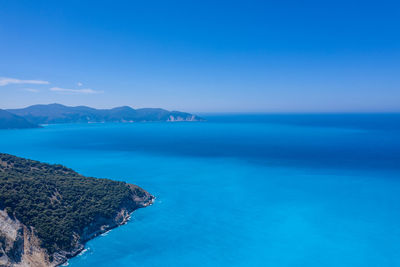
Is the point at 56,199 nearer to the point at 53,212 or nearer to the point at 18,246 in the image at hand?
the point at 53,212

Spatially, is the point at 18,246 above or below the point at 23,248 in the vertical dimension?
above

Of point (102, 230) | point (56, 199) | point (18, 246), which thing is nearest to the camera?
point (18, 246)

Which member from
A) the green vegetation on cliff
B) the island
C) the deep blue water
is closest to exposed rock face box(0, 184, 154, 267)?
the island

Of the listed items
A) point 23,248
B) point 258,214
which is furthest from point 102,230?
point 258,214

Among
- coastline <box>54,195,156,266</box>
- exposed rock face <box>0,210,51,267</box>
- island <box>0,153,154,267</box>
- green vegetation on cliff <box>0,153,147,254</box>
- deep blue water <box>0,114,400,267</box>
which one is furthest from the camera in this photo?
deep blue water <box>0,114,400,267</box>

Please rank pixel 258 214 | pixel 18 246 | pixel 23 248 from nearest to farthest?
1. pixel 18 246
2. pixel 23 248
3. pixel 258 214

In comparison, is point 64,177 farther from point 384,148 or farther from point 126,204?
point 384,148

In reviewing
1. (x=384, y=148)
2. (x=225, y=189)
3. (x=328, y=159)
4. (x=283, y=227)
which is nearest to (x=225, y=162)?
(x=225, y=189)

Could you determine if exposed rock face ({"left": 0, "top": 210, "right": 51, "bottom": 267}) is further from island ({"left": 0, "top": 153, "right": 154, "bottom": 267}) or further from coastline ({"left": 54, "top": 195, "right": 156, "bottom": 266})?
coastline ({"left": 54, "top": 195, "right": 156, "bottom": 266})
